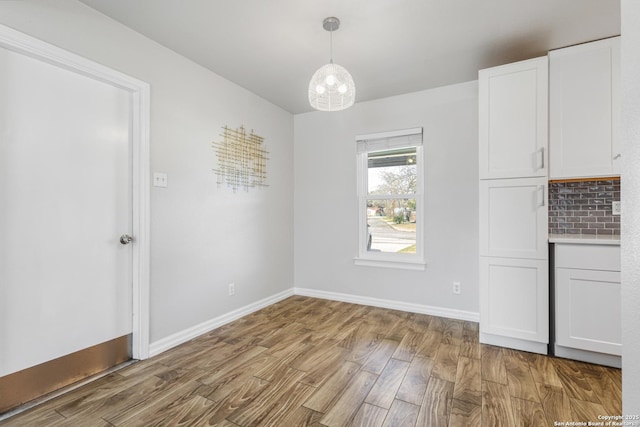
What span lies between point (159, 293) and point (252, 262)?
1.12m

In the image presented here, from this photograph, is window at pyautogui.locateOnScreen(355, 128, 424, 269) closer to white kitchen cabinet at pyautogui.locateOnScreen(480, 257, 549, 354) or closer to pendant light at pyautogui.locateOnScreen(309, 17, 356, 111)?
white kitchen cabinet at pyautogui.locateOnScreen(480, 257, 549, 354)

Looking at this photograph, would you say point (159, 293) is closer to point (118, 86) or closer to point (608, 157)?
point (118, 86)

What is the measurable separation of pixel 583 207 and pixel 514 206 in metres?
0.79

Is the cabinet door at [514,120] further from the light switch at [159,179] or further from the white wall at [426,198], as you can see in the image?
the light switch at [159,179]

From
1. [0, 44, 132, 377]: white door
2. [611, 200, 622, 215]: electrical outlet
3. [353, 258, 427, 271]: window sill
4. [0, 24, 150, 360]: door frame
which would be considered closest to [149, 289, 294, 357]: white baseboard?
[0, 24, 150, 360]: door frame

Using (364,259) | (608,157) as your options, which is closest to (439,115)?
(608,157)

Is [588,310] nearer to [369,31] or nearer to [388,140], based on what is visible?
[388,140]

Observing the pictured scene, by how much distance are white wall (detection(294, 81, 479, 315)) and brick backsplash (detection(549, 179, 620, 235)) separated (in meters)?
0.68

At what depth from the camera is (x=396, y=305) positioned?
3.47 metres

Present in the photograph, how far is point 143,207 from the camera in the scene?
2.30m

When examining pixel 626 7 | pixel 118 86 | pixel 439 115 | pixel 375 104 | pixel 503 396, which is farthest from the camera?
pixel 375 104

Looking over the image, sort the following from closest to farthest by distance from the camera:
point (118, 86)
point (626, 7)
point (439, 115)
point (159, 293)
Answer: point (626, 7) → point (118, 86) → point (159, 293) → point (439, 115)

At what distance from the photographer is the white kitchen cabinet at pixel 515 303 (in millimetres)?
2363

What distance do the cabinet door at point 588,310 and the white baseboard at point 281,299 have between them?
2.93 feet
